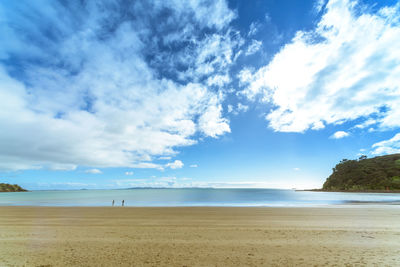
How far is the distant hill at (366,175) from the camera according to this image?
131125mm

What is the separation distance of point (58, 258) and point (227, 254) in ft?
26.2

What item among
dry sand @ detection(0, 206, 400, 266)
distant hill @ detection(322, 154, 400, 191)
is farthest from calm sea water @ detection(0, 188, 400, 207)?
distant hill @ detection(322, 154, 400, 191)

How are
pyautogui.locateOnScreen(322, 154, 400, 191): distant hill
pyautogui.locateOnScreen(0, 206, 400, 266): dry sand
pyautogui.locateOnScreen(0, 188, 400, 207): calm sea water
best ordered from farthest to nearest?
pyautogui.locateOnScreen(322, 154, 400, 191): distant hill < pyautogui.locateOnScreen(0, 188, 400, 207): calm sea water < pyautogui.locateOnScreen(0, 206, 400, 266): dry sand

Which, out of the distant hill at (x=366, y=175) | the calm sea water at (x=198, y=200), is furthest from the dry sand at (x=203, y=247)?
the distant hill at (x=366, y=175)

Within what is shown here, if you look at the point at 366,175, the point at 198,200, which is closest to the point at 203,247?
the point at 198,200

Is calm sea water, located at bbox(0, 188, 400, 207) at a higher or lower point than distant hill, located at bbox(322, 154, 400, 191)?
lower

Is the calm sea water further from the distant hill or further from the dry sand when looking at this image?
the distant hill

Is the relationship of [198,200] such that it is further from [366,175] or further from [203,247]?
[366,175]

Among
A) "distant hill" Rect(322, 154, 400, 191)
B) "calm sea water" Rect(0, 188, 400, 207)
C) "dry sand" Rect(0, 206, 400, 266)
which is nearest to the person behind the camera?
"dry sand" Rect(0, 206, 400, 266)

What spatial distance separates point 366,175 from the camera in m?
148

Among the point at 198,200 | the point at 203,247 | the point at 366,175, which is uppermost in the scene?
the point at 366,175

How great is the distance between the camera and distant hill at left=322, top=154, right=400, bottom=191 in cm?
13112

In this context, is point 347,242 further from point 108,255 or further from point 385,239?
point 108,255

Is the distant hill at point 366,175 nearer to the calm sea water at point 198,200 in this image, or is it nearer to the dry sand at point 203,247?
the calm sea water at point 198,200
